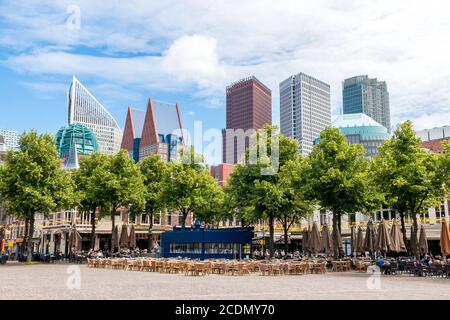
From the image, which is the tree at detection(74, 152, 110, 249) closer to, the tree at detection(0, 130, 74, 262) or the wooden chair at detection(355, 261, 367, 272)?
the tree at detection(0, 130, 74, 262)

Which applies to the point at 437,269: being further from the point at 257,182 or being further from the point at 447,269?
the point at 257,182

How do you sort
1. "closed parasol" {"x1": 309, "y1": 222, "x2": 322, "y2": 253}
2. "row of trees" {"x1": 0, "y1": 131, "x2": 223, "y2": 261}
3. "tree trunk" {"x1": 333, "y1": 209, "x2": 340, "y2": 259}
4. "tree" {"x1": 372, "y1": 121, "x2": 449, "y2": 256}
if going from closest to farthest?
"tree" {"x1": 372, "y1": 121, "x2": 449, "y2": 256}
"tree trunk" {"x1": 333, "y1": 209, "x2": 340, "y2": 259}
"closed parasol" {"x1": 309, "y1": 222, "x2": 322, "y2": 253}
"row of trees" {"x1": 0, "y1": 131, "x2": 223, "y2": 261}

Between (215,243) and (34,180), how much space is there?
17.6m

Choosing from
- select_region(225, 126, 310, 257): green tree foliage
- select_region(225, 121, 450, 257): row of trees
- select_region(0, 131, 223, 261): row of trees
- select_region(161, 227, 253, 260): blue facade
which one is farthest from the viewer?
select_region(161, 227, 253, 260): blue facade

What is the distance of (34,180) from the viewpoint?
44.6 metres


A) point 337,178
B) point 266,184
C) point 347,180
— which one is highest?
point 266,184

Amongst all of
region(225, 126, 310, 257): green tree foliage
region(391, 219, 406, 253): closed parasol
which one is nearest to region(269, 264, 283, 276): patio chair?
region(391, 219, 406, 253): closed parasol

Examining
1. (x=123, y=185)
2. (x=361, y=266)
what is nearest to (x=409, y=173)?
(x=361, y=266)

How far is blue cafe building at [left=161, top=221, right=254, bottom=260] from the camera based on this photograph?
4453cm

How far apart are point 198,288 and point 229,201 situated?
83.5 feet

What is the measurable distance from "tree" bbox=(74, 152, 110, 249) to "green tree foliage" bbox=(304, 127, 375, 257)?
22.9m

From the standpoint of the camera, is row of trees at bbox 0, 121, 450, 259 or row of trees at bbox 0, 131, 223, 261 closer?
row of trees at bbox 0, 121, 450, 259

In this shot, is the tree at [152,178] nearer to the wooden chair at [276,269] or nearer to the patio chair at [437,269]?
the wooden chair at [276,269]
